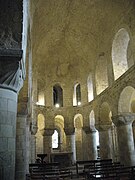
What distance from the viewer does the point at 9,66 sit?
4738 mm

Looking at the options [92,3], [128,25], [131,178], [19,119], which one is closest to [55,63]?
[92,3]

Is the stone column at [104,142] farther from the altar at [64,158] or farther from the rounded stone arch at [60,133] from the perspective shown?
the rounded stone arch at [60,133]

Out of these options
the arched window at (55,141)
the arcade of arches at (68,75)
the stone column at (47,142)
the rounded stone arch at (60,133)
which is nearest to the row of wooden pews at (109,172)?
the arcade of arches at (68,75)

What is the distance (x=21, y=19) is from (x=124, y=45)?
424 inches

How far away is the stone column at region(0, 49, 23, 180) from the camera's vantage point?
441cm

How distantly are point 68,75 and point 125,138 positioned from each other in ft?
36.6

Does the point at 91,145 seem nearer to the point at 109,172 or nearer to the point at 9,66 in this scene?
the point at 109,172

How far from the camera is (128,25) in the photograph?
12.7 m

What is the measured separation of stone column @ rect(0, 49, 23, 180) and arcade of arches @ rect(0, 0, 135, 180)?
0.07ft

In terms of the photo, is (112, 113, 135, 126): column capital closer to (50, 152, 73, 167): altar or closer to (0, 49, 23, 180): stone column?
(50, 152, 73, 167): altar

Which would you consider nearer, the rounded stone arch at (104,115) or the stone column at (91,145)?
the rounded stone arch at (104,115)

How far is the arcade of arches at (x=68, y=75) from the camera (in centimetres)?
498

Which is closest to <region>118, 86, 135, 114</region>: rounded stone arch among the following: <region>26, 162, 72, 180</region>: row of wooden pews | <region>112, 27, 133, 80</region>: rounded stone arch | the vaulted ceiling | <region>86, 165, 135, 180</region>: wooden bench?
<region>112, 27, 133, 80</region>: rounded stone arch

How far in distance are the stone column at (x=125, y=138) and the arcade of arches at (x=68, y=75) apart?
57 millimetres
